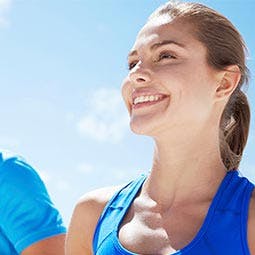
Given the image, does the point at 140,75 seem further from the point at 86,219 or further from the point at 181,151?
the point at 86,219

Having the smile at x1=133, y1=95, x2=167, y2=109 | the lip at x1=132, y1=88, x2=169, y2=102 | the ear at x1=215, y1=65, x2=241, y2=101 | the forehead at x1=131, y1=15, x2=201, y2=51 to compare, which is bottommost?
the smile at x1=133, y1=95, x2=167, y2=109

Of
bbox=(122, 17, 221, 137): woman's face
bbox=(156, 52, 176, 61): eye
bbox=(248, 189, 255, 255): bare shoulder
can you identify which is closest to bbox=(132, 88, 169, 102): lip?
bbox=(122, 17, 221, 137): woman's face

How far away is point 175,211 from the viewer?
295cm

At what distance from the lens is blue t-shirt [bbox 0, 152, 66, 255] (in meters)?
3.43

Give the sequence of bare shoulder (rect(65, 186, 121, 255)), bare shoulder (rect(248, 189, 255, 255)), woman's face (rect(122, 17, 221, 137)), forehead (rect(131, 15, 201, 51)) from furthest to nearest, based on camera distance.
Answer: bare shoulder (rect(65, 186, 121, 255)) → forehead (rect(131, 15, 201, 51)) → woman's face (rect(122, 17, 221, 137)) → bare shoulder (rect(248, 189, 255, 255))

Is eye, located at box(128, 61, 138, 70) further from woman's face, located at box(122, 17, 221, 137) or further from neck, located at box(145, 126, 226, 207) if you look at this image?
neck, located at box(145, 126, 226, 207)

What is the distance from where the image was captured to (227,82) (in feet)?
10.1

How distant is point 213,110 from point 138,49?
46cm

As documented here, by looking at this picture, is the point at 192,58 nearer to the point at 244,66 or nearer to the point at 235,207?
the point at 244,66

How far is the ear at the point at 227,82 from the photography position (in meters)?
3.05

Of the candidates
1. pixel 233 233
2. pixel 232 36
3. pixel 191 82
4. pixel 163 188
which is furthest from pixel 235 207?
pixel 232 36

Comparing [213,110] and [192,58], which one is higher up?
[192,58]

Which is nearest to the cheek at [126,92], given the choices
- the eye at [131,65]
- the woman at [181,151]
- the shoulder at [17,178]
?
the woman at [181,151]

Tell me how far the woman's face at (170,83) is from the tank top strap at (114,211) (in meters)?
0.36
